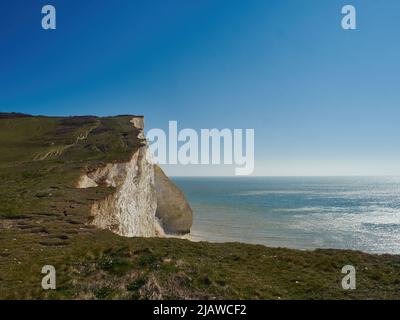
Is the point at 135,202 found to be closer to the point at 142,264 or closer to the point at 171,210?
the point at 171,210

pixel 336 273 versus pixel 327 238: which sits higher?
pixel 336 273

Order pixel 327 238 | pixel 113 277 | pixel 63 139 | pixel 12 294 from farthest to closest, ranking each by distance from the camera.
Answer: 1. pixel 63 139
2. pixel 327 238
3. pixel 113 277
4. pixel 12 294

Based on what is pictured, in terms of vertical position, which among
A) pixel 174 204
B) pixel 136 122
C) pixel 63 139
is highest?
pixel 136 122

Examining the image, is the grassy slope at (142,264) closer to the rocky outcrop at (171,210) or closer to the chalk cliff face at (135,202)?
the chalk cliff face at (135,202)

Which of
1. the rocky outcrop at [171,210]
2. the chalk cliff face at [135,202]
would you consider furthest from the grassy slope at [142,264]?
the rocky outcrop at [171,210]

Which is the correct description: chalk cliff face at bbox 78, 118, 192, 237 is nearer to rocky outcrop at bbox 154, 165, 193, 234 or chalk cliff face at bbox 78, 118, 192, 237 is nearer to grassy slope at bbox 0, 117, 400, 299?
rocky outcrop at bbox 154, 165, 193, 234

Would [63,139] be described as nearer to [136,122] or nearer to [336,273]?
[136,122]

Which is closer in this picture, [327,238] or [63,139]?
[327,238]

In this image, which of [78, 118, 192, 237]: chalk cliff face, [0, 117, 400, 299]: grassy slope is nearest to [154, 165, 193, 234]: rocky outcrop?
[78, 118, 192, 237]: chalk cliff face
